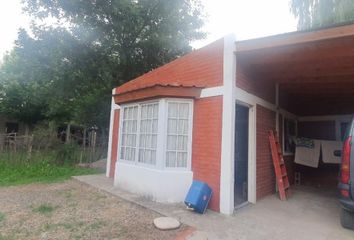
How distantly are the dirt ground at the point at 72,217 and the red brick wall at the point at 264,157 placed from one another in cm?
288

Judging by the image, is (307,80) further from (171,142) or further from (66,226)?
(66,226)

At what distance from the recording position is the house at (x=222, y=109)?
5.05 m

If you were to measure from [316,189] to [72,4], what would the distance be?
13.1m

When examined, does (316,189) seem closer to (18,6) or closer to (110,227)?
(110,227)

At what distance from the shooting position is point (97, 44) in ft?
46.3

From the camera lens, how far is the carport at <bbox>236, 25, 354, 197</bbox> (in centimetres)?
446

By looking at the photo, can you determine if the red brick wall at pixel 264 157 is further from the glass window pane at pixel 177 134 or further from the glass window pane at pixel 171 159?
the glass window pane at pixel 171 159

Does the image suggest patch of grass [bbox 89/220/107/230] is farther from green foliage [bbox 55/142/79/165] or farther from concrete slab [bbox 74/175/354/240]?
green foliage [bbox 55/142/79/165]

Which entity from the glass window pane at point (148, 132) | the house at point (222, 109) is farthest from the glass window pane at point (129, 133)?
the glass window pane at point (148, 132)

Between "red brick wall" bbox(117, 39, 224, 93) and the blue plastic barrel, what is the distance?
2.21 meters

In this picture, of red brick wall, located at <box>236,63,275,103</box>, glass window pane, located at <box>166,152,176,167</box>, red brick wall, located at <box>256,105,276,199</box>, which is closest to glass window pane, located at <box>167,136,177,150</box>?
glass window pane, located at <box>166,152,176,167</box>

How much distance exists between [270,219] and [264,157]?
2049 millimetres

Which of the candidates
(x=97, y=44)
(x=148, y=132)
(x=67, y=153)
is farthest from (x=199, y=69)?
(x=97, y=44)

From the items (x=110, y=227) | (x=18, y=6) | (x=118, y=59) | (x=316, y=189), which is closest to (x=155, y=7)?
(x=118, y=59)
